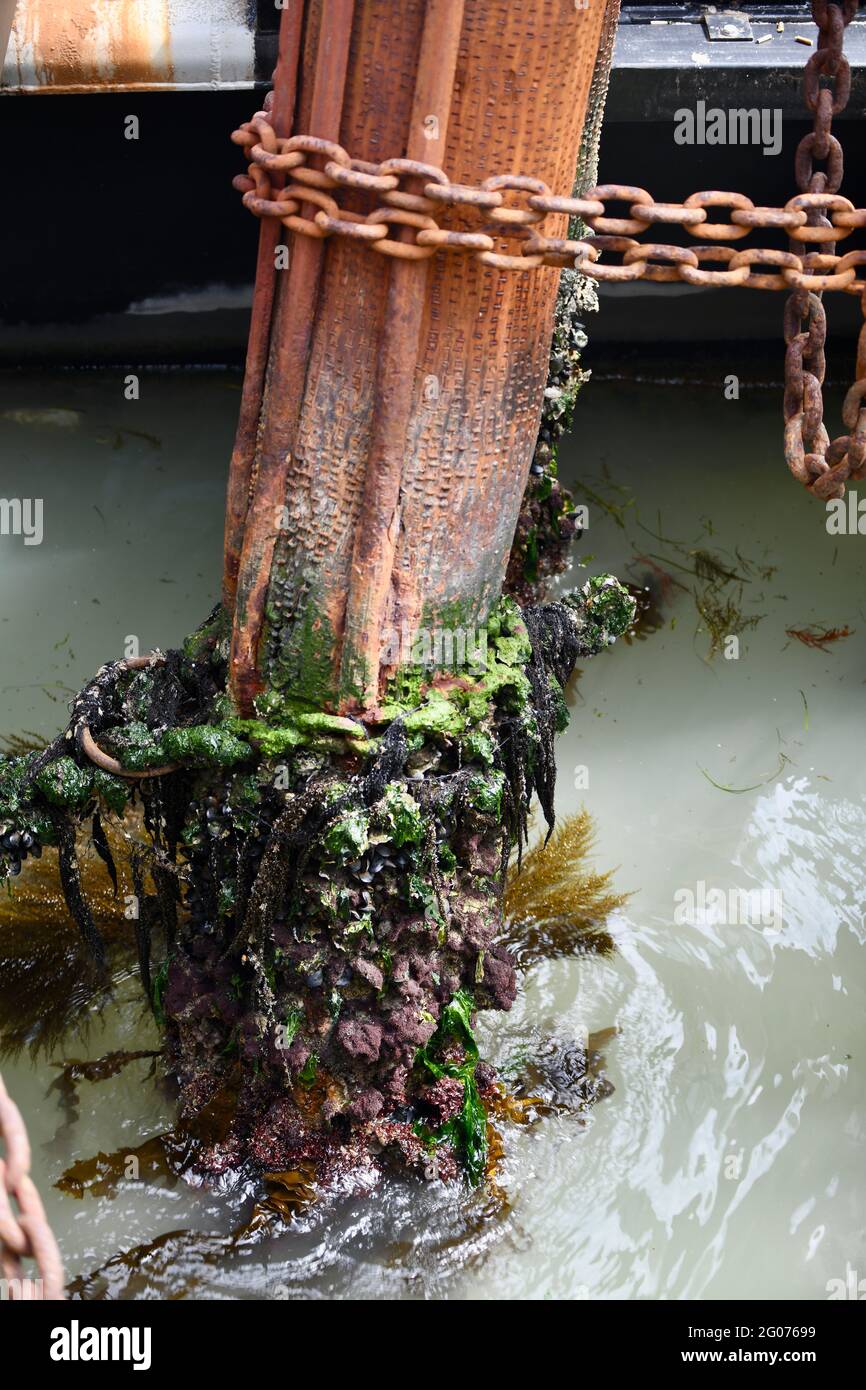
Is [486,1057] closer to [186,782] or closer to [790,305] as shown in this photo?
[186,782]

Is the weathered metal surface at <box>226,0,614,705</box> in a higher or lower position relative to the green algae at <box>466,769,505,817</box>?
higher

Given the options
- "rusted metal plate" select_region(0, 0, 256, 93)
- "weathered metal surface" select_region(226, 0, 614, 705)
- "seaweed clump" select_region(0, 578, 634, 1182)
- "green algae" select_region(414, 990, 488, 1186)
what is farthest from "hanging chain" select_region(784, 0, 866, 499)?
"rusted metal plate" select_region(0, 0, 256, 93)

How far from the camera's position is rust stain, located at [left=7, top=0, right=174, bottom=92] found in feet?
12.4

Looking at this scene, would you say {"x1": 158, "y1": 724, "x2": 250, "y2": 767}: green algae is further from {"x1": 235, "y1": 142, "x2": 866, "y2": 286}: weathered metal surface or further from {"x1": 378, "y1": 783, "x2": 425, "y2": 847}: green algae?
{"x1": 235, "y1": 142, "x2": 866, "y2": 286}: weathered metal surface

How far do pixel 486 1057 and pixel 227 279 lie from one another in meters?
3.42

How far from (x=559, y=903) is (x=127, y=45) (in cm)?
280

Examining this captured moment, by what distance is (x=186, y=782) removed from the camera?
260cm

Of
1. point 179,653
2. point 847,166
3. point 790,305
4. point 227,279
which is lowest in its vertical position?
point 179,653

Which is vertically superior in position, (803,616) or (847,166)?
(847,166)

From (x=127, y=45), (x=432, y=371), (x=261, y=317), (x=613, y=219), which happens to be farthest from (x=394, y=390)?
(x=127, y=45)

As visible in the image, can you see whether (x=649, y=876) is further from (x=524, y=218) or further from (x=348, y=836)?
(x=524, y=218)

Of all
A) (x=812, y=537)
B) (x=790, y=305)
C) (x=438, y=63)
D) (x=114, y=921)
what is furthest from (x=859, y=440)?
(x=812, y=537)

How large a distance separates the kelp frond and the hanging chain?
1.46 m

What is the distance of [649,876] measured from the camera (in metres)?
3.52
